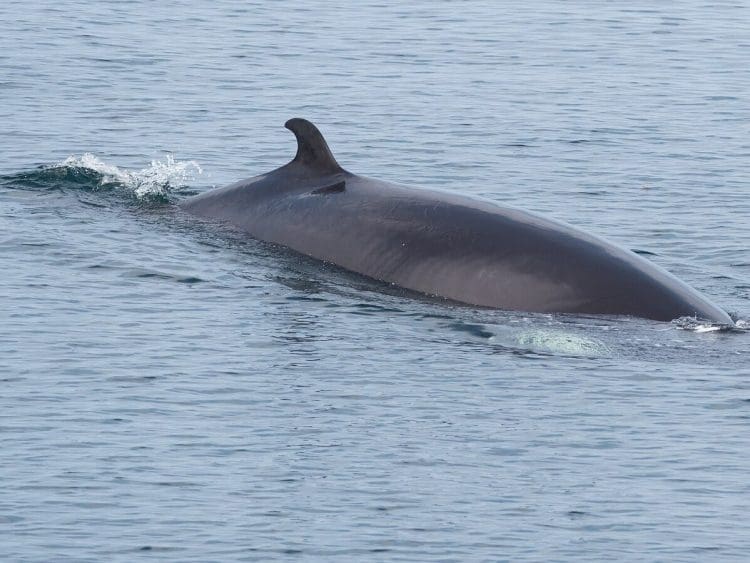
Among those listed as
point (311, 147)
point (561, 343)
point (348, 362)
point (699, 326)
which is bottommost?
point (348, 362)

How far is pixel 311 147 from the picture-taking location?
1967cm

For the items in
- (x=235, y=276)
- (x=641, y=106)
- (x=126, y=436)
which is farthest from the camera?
(x=641, y=106)

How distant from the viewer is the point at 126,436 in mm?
13938

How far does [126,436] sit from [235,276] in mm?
5322

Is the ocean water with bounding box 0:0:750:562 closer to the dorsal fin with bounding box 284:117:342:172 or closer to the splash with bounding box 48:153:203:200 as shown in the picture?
the splash with bounding box 48:153:203:200

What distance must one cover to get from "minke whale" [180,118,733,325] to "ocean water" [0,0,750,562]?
0.26 meters

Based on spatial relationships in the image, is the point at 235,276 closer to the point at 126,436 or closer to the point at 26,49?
the point at 126,436

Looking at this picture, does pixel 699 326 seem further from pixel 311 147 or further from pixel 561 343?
pixel 311 147

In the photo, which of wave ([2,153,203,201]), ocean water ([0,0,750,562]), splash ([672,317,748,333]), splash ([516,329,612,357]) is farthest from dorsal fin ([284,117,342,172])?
splash ([672,317,748,333])

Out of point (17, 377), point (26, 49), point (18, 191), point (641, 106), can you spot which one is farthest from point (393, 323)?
point (26, 49)

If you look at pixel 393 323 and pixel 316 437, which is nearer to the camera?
pixel 316 437

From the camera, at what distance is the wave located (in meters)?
23.4

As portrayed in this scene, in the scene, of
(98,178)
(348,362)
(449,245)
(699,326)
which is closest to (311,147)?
(449,245)

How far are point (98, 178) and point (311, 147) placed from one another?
16.9 ft
